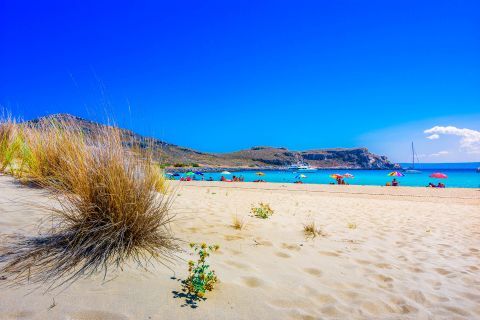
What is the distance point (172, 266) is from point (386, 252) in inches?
133

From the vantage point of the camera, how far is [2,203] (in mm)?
4441

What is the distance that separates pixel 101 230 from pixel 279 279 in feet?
6.28

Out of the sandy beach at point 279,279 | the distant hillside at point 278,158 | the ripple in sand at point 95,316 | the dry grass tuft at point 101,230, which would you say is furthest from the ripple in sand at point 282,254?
the distant hillside at point 278,158

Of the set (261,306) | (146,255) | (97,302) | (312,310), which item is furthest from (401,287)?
(97,302)

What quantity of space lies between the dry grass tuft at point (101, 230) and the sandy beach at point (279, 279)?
0.23m

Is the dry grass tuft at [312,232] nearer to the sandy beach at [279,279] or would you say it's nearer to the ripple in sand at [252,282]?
the sandy beach at [279,279]

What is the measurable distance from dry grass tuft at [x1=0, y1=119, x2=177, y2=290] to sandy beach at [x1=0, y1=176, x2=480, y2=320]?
0.76 feet

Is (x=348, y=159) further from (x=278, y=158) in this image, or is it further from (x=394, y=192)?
(x=394, y=192)

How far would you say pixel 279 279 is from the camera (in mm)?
3160

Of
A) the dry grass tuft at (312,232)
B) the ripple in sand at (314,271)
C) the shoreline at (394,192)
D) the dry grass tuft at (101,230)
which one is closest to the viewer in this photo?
the dry grass tuft at (101,230)

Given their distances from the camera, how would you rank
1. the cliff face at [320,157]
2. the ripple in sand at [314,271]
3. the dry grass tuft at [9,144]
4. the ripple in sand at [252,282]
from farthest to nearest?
1. the cliff face at [320,157]
2. the dry grass tuft at [9,144]
3. the ripple in sand at [314,271]
4. the ripple in sand at [252,282]

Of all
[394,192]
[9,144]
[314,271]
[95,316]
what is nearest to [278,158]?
[394,192]

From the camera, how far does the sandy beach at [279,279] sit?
7.55 ft

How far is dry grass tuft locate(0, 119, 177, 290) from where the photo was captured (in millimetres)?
2721
